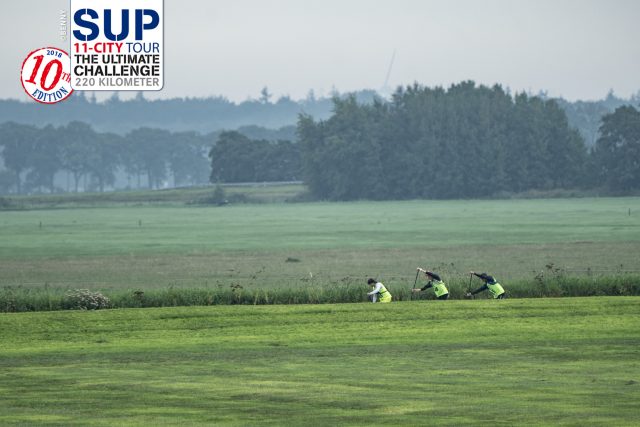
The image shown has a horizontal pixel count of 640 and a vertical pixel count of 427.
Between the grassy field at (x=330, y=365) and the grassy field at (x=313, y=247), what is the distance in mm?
9583

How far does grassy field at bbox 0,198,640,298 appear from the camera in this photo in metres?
64.0

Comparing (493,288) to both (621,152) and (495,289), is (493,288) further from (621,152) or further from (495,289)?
(621,152)

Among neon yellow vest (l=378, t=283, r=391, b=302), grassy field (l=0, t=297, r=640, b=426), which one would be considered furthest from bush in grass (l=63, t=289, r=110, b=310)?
neon yellow vest (l=378, t=283, r=391, b=302)

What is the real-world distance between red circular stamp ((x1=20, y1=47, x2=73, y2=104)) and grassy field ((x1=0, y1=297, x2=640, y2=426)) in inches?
554

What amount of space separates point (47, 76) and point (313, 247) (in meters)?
40.4

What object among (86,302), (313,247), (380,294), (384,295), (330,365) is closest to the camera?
(330,365)

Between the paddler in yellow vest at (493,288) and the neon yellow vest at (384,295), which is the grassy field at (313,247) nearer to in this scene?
the paddler in yellow vest at (493,288)

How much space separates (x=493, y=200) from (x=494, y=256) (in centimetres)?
11858

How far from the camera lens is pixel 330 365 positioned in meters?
29.0

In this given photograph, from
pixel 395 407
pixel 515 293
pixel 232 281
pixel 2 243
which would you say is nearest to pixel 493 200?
pixel 2 243

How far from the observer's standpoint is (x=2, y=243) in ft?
328

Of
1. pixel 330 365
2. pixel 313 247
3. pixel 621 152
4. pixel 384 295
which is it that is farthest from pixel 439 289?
pixel 621 152

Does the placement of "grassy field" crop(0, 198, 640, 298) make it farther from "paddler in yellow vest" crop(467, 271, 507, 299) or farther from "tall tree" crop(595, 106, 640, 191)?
"tall tree" crop(595, 106, 640, 191)

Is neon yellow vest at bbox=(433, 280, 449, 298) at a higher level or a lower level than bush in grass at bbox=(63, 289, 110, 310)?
higher
